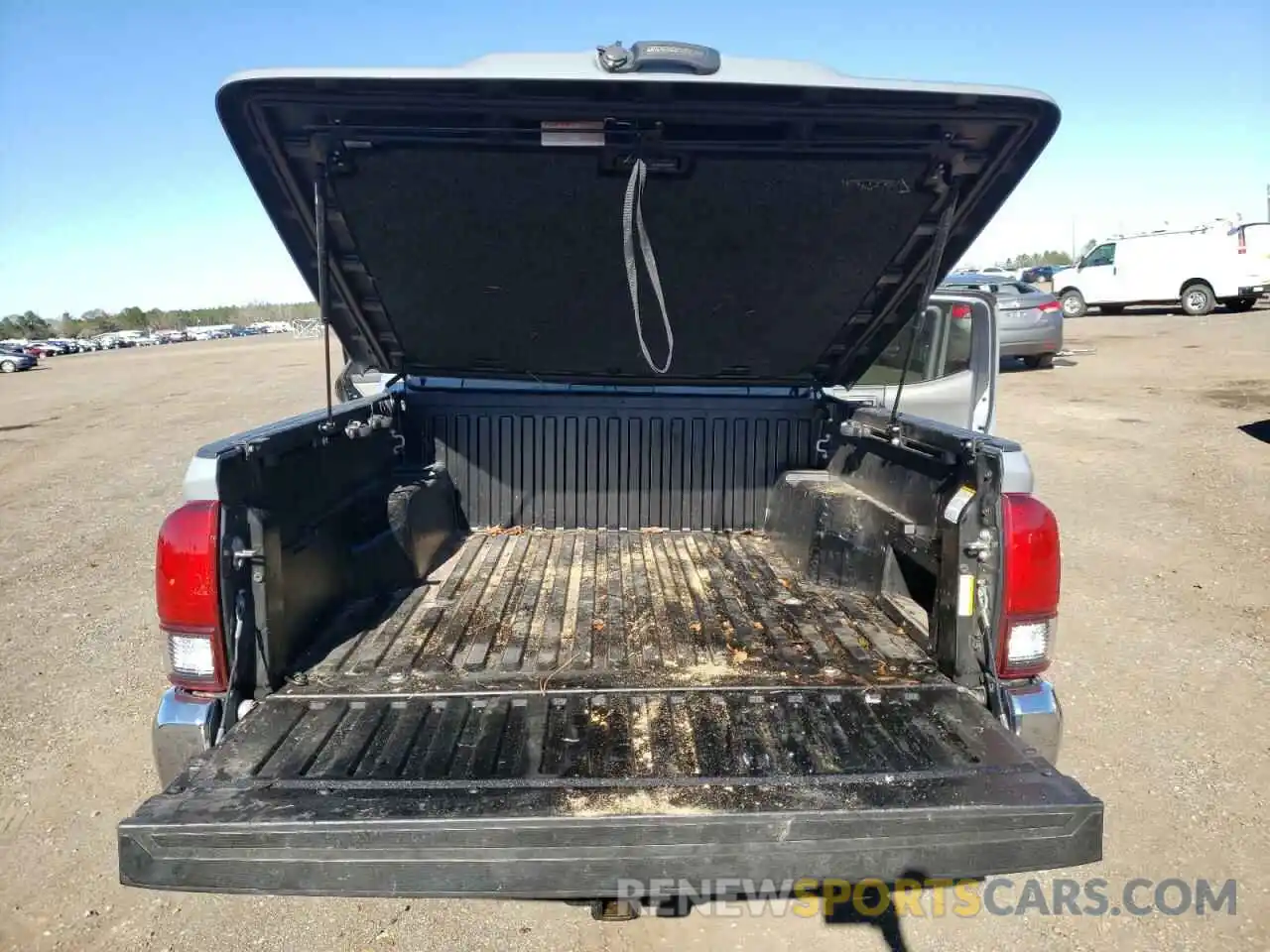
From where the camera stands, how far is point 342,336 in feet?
12.1

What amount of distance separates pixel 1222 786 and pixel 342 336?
4103mm

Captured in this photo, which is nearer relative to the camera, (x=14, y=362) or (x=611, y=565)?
(x=611, y=565)

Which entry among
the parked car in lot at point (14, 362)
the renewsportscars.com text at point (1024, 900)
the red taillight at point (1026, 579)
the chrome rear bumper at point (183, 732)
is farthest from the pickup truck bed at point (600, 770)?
the parked car in lot at point (14, 362)

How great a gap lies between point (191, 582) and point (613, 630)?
1.42 metres

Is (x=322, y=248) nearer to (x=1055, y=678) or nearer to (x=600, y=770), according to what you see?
(x=600, y=770)

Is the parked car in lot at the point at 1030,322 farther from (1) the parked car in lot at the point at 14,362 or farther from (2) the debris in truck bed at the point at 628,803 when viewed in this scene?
(1) the parked car in lot at the point at 14,362

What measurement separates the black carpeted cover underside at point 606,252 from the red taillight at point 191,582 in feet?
4.07

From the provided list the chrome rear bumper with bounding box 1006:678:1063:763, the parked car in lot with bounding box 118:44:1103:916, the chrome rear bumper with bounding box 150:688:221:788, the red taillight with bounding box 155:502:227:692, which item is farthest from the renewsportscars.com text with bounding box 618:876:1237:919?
the red taillight with bounding box 155:502:227:692

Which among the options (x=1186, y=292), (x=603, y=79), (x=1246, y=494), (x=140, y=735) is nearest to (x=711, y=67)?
(x=603, y=79)

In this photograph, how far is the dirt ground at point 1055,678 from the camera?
2.73m

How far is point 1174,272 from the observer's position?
943 inches

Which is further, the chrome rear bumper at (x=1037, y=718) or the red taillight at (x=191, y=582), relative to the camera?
the chrome rear bumper at (x=1037, y=718)

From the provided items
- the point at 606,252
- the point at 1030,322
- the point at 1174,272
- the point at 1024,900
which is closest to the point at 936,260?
the point at 606,252

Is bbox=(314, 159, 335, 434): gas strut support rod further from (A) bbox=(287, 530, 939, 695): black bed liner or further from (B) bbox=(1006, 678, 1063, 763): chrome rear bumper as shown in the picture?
(B) bbox=(1006, 678, 1063, 763): chrome rear bumper
